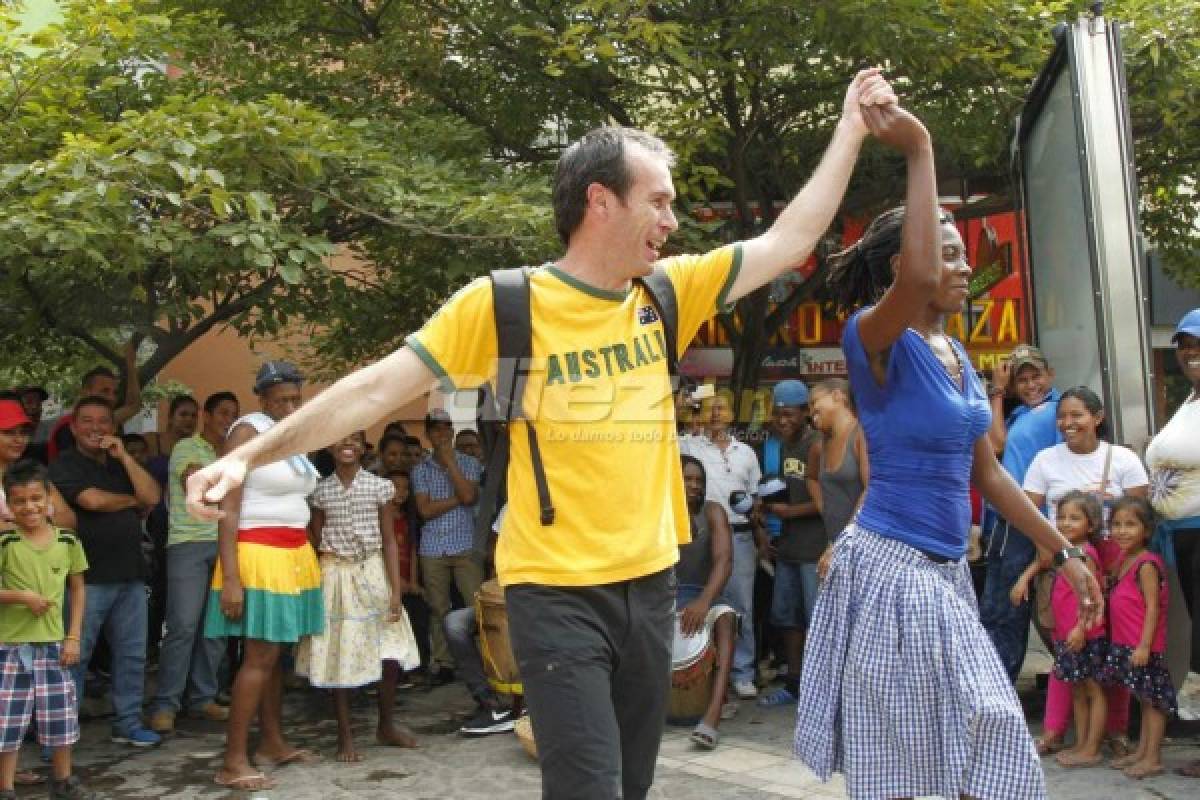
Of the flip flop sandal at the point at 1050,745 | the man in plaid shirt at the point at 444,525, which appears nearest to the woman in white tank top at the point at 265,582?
the man in plaid shirt at the point at 444,525

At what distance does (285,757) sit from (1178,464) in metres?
4.59

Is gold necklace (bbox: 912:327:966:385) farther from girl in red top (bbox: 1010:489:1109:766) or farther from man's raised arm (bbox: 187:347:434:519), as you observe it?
girl in red top (bbox: 1010:489:1109:766)

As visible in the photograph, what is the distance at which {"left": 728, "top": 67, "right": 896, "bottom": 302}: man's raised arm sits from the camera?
128 inches

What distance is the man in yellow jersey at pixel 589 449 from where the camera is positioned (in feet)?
9.09

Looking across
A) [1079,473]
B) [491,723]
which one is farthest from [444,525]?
[1079,473]

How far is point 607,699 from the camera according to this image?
2.82m

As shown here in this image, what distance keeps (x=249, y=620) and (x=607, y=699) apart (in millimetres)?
4054

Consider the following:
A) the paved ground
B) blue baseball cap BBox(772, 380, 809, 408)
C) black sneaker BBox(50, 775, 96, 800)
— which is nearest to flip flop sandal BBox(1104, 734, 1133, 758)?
the paved ground

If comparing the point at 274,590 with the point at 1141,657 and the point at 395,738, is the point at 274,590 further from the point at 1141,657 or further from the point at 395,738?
the point at 1141,657

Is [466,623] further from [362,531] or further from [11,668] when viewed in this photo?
[11,668]

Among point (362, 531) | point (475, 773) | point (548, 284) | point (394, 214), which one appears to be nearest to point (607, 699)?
point (548, 284)

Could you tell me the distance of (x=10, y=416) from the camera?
642 centimetres

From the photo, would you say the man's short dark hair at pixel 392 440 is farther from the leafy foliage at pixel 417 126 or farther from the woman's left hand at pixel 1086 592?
the woman's left hand at pixel 1086 592

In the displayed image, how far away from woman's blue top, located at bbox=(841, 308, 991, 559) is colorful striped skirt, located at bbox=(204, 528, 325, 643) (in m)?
3.81
